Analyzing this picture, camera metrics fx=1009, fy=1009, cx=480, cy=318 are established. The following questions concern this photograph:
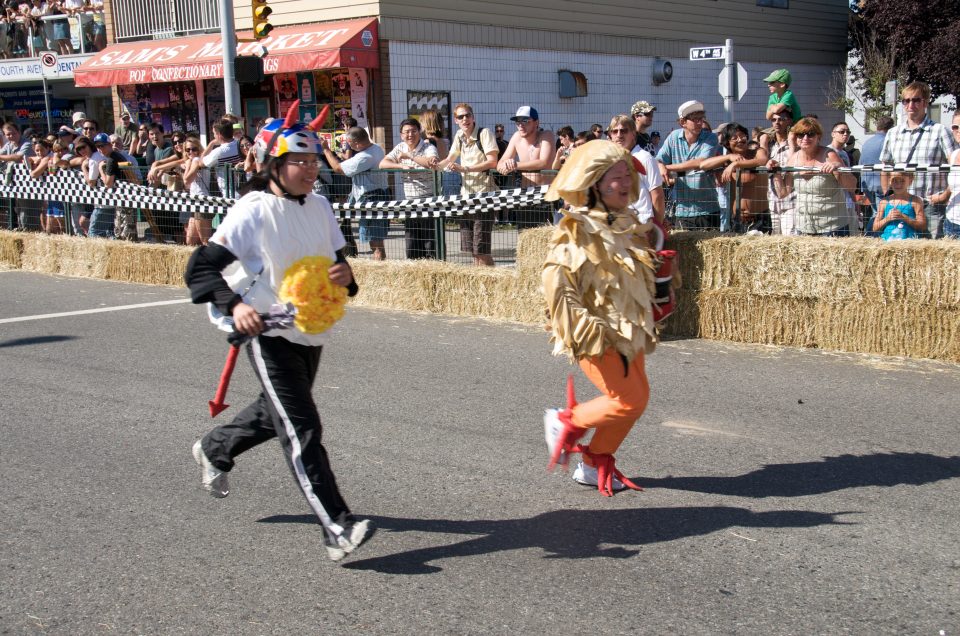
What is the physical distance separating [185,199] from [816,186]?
8480 millimetres

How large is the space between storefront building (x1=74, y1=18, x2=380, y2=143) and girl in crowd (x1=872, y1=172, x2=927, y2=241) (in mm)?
12450

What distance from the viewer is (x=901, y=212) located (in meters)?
8.62

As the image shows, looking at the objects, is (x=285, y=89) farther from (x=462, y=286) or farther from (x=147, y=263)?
(x=462, y=286)

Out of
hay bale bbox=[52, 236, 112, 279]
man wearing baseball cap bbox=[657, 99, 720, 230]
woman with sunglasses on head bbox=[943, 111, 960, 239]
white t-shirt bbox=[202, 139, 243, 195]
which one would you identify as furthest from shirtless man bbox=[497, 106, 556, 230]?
hay bale bbox=[52, 236, 112, 279]

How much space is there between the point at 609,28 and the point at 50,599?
75.0 feet

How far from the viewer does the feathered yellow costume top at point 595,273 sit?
4.81 m

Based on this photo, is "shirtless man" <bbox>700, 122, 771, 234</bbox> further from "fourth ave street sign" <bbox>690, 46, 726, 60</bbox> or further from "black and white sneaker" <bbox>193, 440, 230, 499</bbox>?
"fourth ave street sign" <bbox>690, 46, 726, 60</bbox>

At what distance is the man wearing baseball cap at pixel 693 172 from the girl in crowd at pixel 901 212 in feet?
5.08

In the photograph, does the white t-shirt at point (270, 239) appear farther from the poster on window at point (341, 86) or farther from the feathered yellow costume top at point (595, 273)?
the poster on window at point (341, 86)

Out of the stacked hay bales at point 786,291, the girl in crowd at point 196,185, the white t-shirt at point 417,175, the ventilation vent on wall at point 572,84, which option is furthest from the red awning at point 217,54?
the stacked hay bales at point 786,291

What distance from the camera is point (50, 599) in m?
4.06

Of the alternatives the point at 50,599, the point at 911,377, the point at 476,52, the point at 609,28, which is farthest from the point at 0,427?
the point at 609,28

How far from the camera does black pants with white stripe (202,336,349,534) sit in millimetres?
4332

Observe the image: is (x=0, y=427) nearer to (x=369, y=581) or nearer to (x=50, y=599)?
(x=50, y=599)
